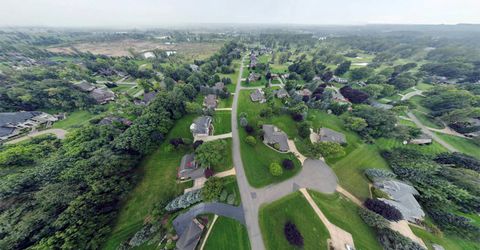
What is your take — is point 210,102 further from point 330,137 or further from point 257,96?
point 330,137

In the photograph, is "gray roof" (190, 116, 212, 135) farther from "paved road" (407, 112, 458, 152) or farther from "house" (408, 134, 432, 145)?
"paved road" (407, 112, 458, 152)

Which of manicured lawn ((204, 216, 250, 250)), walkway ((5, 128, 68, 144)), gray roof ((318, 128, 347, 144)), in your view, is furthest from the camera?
gray roof ((318, 128, 347, 144))

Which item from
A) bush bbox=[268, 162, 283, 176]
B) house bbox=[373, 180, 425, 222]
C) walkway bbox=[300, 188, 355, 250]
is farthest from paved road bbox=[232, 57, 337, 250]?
house bbox=[373, 180, 425, 222]

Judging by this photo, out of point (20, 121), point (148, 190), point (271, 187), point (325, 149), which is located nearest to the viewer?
point (148, 190)

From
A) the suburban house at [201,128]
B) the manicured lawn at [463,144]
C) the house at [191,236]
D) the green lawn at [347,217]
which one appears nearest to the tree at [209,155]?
the suburban house at [201,128]

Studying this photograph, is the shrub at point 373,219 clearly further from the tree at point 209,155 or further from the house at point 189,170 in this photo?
the house at point 189,170

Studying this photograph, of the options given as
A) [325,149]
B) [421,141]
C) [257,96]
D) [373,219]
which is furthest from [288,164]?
[421,141]

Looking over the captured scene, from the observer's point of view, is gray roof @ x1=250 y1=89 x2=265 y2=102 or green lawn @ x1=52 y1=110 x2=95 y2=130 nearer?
green lawn @ x1=52 y1=110 x2=95 y2=130
